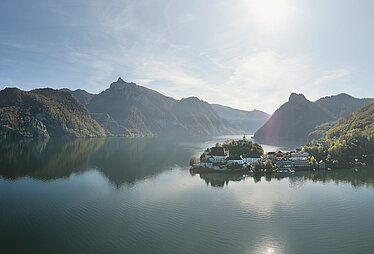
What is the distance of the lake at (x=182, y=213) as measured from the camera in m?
29.6

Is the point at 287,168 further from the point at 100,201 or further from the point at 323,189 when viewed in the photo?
the point at 100,201

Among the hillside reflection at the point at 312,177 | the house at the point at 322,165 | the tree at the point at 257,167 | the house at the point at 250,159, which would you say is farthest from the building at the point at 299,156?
the tree at the point at 257,167

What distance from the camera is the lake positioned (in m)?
29.6

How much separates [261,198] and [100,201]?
3687 centimetres

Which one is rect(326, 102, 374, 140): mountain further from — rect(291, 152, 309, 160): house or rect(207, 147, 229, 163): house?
rect(207, 147, 229, 163): house

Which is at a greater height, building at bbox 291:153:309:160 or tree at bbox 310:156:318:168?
building at bbox 291:153:309:160

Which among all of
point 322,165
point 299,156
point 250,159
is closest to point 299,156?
point 299,156

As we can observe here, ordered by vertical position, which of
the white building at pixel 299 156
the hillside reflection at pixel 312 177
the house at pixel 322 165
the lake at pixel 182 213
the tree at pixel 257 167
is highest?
the white building at pixel 299 156

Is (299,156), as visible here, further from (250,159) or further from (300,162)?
(250,159)

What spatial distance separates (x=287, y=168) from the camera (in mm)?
81000

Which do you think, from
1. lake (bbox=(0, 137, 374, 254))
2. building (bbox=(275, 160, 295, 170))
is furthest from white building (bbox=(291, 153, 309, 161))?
lake (bbox=(0, 137, 374, 254))

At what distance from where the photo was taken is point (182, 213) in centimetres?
3981

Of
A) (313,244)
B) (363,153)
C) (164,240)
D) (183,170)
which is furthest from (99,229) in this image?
(363,153)

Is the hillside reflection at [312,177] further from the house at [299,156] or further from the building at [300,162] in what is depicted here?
the house at [299,156]
